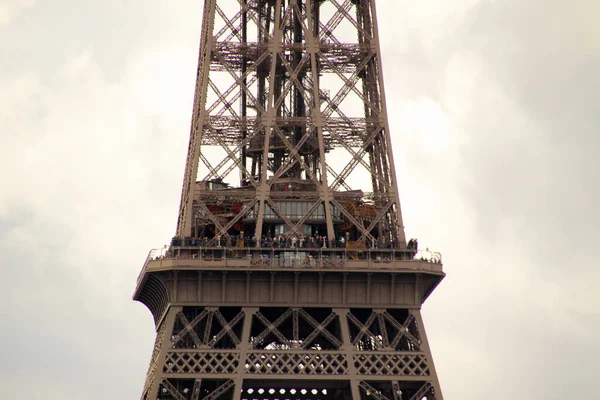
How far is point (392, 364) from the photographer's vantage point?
299 ft

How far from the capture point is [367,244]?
314 feet

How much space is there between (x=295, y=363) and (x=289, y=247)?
21.0 feet

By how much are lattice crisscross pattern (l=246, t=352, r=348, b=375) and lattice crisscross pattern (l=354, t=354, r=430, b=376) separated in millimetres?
943

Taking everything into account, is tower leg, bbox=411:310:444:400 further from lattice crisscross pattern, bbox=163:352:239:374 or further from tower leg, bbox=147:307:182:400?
tower leg, bbox=147:307:182:400

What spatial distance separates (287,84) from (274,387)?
17280 millimetres

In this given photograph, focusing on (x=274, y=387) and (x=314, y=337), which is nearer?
(x=314, y=337)

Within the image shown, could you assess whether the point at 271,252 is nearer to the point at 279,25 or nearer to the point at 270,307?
the point at 270,307

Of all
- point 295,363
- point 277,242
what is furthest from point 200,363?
point 277,242

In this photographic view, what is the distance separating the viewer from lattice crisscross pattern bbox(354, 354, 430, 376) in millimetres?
90688

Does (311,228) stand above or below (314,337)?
above

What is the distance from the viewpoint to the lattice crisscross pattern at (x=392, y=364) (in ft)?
298

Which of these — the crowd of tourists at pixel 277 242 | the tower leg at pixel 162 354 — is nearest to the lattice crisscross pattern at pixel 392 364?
the crowd of tourists at pixel 277 242

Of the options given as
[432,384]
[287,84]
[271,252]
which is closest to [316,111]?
[287,84]

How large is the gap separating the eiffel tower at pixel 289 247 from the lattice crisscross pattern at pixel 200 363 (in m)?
0.08
